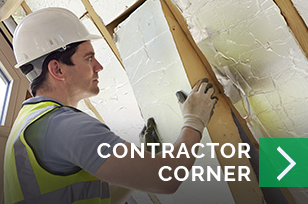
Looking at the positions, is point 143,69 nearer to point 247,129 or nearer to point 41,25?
point 41,25

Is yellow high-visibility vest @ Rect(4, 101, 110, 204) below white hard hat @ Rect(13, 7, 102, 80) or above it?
below

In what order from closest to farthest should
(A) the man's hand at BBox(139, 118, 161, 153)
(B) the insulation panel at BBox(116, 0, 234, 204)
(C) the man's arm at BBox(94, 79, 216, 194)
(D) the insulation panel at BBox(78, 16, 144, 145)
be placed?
1. (C) the man's arm at BBox(94, 79, 216, 194)
2. (B) the insulation panel at BBox(116, 0, 234, 204)
3. (A) the man's hand at BBox(139, 118, 161, 153)
4. (D) the insulation panel at BBox(78, 16, 144, 145)

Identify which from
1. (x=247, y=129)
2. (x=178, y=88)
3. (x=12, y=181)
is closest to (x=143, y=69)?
(x=178, y=88)

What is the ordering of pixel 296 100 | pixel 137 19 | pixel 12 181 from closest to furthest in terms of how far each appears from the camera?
pixel 12 181, pixel 296 100, pixel 137 19

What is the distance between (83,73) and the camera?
1080mm

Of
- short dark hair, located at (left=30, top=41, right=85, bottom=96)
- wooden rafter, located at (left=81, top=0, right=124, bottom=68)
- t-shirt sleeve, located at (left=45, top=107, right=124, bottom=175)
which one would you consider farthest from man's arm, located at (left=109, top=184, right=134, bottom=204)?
wooden rafter, located at (left=81, top=0, right=124, bottom=68)

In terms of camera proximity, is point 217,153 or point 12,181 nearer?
point 12,181

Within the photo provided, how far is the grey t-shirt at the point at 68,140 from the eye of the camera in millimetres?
678

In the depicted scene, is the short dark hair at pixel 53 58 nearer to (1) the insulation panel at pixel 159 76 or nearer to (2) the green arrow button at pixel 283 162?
(1) the insulation panel at pixel 159 76

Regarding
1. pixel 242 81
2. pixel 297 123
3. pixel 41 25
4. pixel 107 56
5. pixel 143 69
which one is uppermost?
pixel 41 25

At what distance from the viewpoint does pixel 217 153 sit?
1.14 m

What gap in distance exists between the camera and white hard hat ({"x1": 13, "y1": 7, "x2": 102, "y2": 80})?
43.6 inches

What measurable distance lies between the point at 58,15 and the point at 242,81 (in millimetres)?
978

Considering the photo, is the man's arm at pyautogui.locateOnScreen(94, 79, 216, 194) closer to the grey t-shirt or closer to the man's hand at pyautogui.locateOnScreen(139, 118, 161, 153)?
the grey t-shirt
